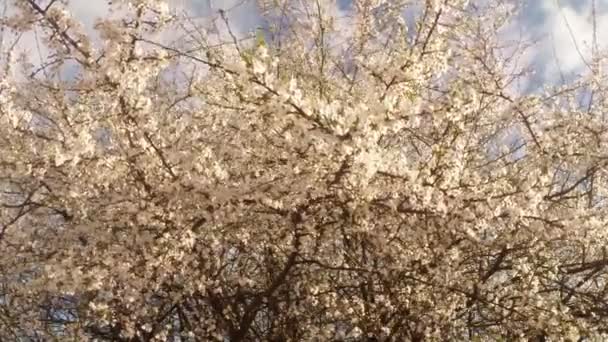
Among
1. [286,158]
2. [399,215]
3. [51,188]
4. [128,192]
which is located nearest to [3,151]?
[51,188]

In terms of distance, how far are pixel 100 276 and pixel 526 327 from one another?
3330 millimetres

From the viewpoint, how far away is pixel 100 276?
4609 mm

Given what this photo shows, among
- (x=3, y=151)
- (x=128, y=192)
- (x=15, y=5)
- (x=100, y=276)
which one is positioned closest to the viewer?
(x=15, y=5)

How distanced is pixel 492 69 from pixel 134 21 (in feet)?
11.2

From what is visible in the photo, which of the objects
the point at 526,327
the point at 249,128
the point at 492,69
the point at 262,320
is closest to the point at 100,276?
the point at 249,128

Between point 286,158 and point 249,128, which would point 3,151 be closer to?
point 249,128

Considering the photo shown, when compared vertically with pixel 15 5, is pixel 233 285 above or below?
below

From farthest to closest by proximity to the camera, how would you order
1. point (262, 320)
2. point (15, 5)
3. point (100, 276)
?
point (262, 320), point (100, 276), point (15, 5)

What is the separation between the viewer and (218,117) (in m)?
5.93

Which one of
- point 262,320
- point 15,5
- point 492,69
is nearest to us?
point 15,5

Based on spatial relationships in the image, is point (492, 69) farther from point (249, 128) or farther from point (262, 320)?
point (262, 320)

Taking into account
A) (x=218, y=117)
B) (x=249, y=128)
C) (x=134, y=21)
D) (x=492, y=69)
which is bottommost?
(x=249, y=128)

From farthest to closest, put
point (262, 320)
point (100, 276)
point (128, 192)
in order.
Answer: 1. point (262, 320)
2. point (128, 192)
3. point (100, 276)

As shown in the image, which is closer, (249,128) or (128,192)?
(249,128)
